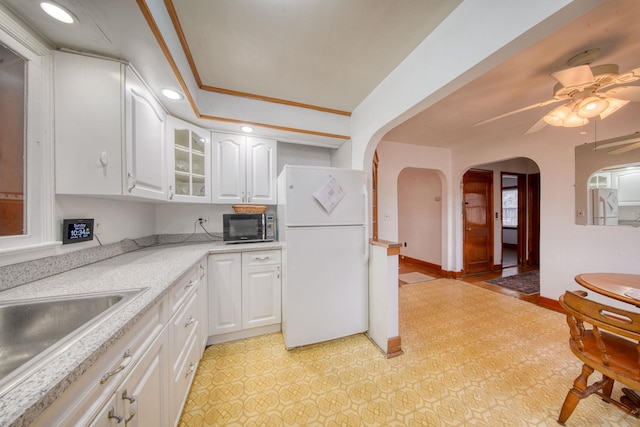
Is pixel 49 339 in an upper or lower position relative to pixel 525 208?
lower

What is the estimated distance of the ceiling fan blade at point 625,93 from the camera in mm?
1473

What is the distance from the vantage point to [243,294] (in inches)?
78.8

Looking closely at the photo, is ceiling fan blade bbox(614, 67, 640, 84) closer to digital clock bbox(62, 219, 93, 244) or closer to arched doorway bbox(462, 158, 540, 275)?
arched doorway bbox(462, 158, 540, 275)

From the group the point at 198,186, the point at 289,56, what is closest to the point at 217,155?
the point at 198,186

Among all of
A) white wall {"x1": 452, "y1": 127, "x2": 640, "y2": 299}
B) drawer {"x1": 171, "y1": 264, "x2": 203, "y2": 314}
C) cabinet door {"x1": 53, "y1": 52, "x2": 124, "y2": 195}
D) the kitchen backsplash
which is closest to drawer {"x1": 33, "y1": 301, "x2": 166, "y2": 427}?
drawer {"x1": 171, "y1": 264, "x2": 203, "y2": 314}

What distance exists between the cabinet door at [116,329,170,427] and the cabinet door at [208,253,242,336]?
0.89 metres

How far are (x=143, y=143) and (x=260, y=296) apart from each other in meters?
1.56

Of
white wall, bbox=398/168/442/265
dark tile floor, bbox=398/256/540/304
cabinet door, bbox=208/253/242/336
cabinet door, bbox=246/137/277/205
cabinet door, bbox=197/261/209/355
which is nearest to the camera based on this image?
cabinet door, bbox=197/261/209/355

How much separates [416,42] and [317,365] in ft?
8.31

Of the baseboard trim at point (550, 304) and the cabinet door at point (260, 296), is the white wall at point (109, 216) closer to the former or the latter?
the cabinet door at point (260, 296)

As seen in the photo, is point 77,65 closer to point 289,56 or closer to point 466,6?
point 289,56

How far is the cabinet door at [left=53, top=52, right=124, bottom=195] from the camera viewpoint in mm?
1200

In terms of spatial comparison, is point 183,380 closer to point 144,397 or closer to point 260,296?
point 144,397

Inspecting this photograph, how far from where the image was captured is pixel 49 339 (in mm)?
833
